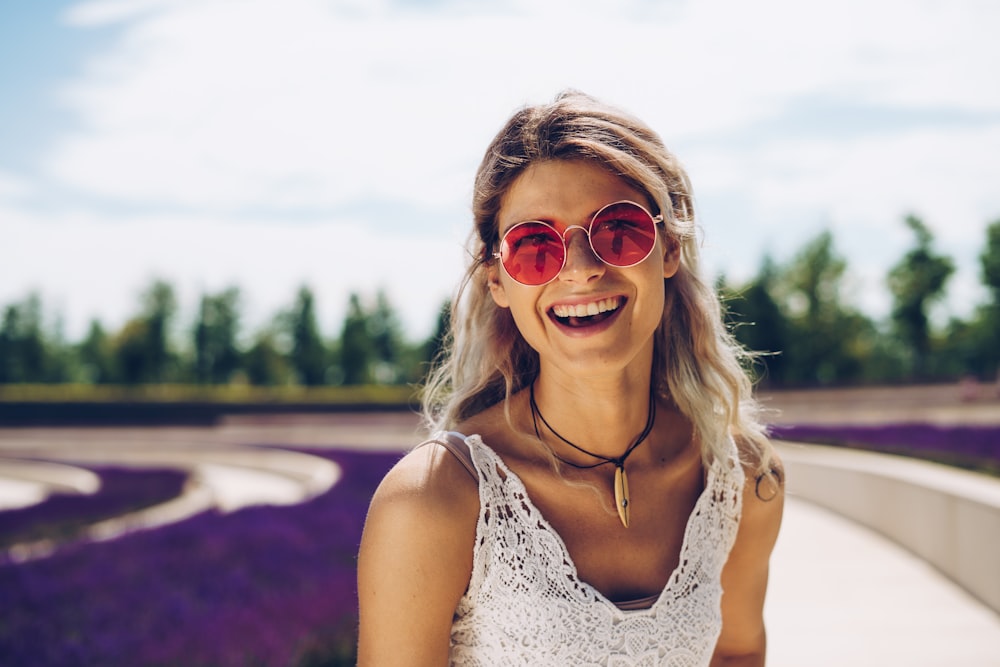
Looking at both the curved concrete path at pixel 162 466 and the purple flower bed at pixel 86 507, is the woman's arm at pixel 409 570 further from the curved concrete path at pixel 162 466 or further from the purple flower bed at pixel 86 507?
the purple flower bed at pixel 86 507

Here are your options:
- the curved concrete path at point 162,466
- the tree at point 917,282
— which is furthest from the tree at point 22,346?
the tree at point 917,282

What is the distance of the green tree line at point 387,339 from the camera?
39.7 meters

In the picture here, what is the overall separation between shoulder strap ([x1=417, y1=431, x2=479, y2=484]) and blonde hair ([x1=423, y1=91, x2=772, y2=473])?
29 cm

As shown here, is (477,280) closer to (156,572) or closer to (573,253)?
(573,253)

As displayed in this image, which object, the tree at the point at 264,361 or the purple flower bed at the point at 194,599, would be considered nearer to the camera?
the purple flower bed at the point at 194,599

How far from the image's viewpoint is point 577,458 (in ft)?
7.62

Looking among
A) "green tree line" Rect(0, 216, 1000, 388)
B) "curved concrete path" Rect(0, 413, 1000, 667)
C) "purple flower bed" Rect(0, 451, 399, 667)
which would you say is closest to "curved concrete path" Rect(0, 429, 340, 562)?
"purple flower bed" Rect(0, 451, 399, 667)

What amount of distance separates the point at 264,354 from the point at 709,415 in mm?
55264

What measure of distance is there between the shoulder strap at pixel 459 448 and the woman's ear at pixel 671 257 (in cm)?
70

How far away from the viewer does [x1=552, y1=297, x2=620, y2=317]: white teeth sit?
2.12 metres

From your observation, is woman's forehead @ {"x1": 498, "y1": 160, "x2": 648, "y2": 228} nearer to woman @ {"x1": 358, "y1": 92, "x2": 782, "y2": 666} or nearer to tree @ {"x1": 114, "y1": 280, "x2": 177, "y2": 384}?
woman @ {"x1": 358, "y1": 92, "x2": 782, "y2": 666}

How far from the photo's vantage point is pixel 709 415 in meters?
2.54

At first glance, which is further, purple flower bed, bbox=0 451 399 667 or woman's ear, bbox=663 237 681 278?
purple flower bed, bbox=0 451 399 667

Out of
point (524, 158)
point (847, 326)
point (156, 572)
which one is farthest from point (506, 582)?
point (847, 326)
